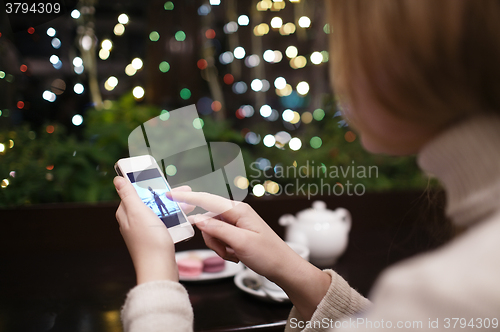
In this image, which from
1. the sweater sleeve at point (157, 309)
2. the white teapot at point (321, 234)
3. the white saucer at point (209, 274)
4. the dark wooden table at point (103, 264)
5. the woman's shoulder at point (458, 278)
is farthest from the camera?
the white teapot at point (321, 234)

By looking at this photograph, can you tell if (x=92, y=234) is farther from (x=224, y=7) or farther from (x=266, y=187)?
(x=224, y=7)

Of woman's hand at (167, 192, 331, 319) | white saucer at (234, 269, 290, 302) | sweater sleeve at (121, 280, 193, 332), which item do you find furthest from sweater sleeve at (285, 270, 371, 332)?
sweater sleeve at (121, 280, 193, 332)

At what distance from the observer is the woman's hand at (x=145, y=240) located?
570mm

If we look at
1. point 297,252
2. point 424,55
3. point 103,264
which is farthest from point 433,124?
point 103,264

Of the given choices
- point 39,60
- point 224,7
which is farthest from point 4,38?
point 224,7

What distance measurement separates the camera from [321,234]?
1.10 meters

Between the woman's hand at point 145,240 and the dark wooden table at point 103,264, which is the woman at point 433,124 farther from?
the dark wooden table at point 103,264

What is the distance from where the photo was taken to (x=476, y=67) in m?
0.35

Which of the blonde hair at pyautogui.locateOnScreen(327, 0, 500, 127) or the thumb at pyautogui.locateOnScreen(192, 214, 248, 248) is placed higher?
the blonde hair at pyautogui.locateOnScreen(327, 0, 500, 127)

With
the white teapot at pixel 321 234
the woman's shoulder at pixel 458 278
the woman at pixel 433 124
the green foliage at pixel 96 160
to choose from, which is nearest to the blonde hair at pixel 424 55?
the woman at pixel 433 124

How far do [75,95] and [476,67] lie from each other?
61.2 inches

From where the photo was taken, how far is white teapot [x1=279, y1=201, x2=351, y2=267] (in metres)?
1.10

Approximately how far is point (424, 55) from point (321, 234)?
32.2 inches

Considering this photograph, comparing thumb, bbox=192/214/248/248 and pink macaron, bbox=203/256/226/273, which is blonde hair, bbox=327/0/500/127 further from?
pink macaron, bbox=203/256/226/273
